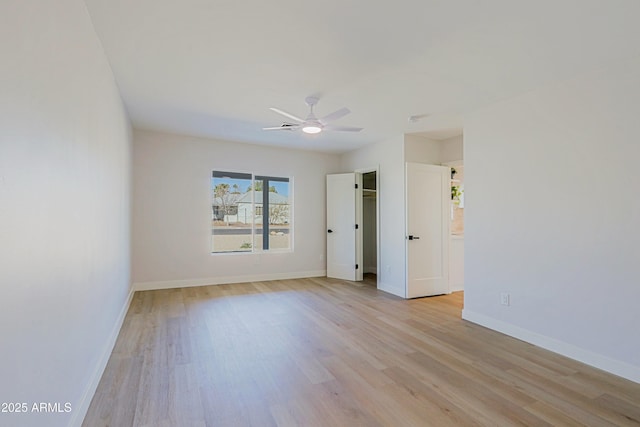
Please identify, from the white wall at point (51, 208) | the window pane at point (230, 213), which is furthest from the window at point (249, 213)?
the white wall at point (51, 208)

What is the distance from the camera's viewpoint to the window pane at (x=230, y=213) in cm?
572

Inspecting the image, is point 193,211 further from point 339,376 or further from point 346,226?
point 339,376

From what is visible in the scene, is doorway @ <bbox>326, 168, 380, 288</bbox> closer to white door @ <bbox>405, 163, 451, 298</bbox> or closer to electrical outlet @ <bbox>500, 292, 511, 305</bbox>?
white door @ <bbox>405, 163, 451, 298</bbox>

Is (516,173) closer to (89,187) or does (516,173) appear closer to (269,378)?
(269,378)

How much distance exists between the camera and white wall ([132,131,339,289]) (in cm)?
511

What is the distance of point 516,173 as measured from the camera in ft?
10.9

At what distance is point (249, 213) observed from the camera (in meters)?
6.00

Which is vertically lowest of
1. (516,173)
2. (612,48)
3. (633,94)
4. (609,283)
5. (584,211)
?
(609,283)

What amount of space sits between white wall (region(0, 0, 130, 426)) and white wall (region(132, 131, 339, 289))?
9.26 feet

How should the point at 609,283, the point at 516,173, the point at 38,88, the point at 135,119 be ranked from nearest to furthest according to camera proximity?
the point at 38,88
the point at 609,283
the point at 516,173
the point at 135,119

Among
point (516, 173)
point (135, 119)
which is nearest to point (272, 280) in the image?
point (135, 119)

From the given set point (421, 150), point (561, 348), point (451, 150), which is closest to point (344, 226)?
point (421, 150)

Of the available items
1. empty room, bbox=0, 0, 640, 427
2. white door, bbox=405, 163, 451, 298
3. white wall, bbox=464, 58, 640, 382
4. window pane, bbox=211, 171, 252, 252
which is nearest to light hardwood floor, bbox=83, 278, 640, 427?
empty room, bbox=0, 0, 640, 427

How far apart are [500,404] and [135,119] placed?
5403mm
